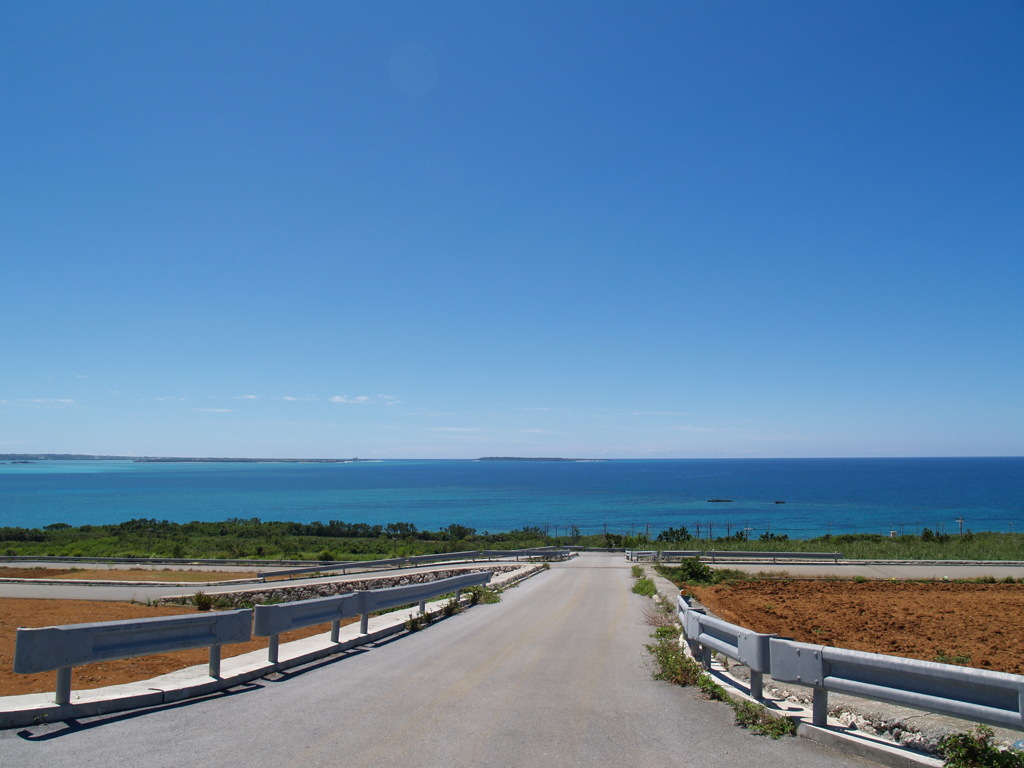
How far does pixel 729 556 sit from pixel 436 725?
36147 millimetres

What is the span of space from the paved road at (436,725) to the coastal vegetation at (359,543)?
→ 3413 centimetres

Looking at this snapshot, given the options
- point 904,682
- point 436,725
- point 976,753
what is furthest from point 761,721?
point 436,725

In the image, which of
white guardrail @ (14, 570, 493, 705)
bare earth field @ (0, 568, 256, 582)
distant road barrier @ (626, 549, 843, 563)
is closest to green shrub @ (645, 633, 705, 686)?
white guardrail @ (14, 570, 493, 705)

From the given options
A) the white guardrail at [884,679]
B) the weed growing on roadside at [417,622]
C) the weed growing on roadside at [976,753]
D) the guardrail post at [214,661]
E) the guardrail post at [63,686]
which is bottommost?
the weed growing on roadside at [417,622]

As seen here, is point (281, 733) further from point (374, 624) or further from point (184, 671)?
point (374, 624)

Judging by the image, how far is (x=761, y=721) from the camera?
6.20 metres

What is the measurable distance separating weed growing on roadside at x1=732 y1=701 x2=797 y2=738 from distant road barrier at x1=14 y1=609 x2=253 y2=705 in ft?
18.8

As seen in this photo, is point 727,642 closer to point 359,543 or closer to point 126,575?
point 126,575

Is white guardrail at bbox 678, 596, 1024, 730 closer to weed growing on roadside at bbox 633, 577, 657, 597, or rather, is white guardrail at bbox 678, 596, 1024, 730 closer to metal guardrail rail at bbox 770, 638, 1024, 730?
metal guardrail rail at bbox 770, 638, 1024, 730

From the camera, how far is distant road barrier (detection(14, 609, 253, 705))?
6141mm

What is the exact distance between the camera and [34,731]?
579 centimetres

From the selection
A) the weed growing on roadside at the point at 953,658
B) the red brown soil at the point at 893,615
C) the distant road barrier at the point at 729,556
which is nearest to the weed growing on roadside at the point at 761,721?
the weed growing on roadside at the point at 953,658

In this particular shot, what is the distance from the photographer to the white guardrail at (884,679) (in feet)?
Answer: 15.6

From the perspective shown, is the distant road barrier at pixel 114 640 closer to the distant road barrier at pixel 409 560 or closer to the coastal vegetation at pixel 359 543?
the distant road barrier at pixel 409 560
